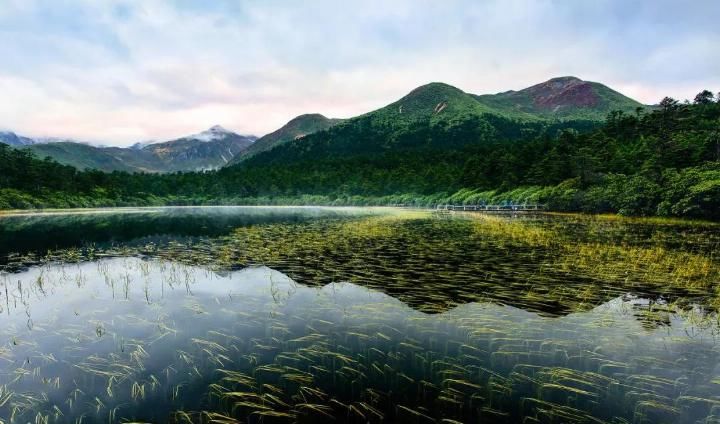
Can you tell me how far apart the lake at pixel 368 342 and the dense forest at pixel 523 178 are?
3689 centimetres

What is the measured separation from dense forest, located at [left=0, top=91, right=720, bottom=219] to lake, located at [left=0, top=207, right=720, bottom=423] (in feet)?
121

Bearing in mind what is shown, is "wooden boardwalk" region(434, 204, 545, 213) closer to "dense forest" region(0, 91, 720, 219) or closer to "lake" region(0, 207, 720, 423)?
"dense forest" region(0, 91, 720, 219)

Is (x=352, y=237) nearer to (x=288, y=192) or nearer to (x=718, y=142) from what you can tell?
(x=718, y=142)

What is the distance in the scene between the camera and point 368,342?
11383mm

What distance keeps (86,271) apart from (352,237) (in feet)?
67.1

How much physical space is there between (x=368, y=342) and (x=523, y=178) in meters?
97.7

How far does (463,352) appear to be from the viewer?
10539mm

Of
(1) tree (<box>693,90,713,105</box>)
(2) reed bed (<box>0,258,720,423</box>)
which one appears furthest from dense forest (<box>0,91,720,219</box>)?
(2) reed bed (<box>0,258,720,423</box>)

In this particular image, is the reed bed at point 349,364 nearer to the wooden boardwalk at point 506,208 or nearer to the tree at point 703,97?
the wooden boardwalk at point 506,208

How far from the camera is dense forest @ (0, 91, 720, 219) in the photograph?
5472 cm

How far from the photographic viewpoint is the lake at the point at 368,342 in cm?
798

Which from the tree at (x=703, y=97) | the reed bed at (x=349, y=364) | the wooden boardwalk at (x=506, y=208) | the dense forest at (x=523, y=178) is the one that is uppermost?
the tree at (x=703, y=97)

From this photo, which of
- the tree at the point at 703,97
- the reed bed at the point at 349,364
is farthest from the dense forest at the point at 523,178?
→ the reed bed at the point at 349,364

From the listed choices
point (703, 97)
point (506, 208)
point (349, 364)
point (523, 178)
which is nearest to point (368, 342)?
point (349, 364)
